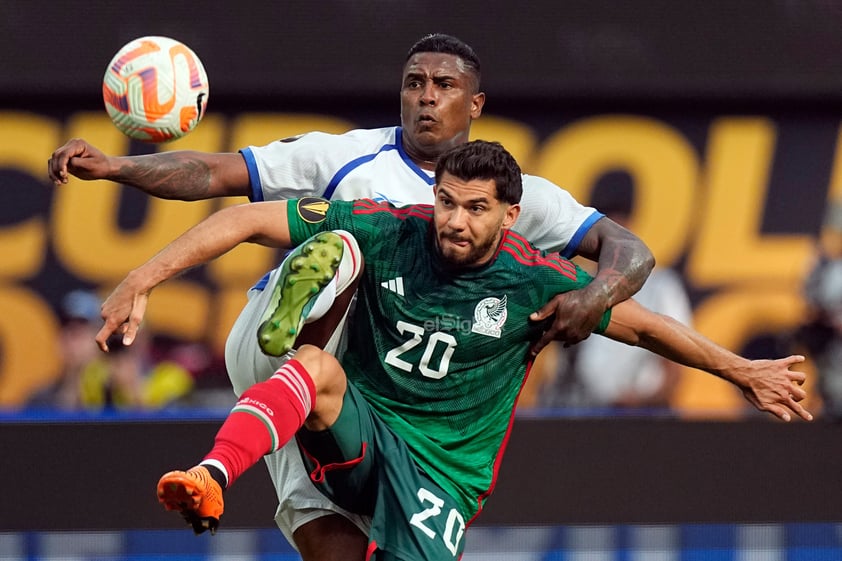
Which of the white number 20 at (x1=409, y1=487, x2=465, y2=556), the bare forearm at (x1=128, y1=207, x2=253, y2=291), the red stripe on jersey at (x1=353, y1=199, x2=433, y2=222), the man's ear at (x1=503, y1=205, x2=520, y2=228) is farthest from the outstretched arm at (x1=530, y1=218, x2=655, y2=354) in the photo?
the bare forearm at (x1=128, y1=207, x2=253, y2=291)

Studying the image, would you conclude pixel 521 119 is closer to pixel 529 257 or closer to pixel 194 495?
pixel 529 257

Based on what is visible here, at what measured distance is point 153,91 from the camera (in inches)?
215

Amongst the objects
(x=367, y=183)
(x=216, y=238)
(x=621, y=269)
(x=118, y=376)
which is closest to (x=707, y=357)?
(x=621, y=269)

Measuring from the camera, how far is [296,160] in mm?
5949

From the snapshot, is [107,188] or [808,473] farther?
[107,188]

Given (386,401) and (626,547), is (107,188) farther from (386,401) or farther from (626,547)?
(386,401)

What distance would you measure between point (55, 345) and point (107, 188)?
4.94 ft

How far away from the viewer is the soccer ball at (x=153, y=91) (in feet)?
17.9

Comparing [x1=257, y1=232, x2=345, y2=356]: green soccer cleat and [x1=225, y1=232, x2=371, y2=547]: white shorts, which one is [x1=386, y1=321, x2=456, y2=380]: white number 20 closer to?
[x1=225, y1=232, x2=371, y2=547]: white shorts

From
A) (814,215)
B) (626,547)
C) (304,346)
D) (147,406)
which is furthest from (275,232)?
(814,215)

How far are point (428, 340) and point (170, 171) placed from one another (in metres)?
1.36

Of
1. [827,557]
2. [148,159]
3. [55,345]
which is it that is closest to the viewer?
[148,159]

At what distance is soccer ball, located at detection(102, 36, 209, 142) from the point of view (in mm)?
5465

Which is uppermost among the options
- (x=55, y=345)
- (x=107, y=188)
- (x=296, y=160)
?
(x=296, y=160)
